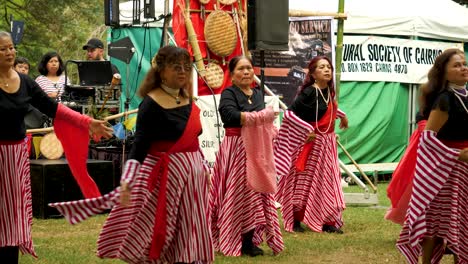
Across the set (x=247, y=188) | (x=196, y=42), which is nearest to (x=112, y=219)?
(x=247, y=188)

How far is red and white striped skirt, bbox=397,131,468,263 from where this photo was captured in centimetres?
711

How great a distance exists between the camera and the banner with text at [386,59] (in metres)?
16.8

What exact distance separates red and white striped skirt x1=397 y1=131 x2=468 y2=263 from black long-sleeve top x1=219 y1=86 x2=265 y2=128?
1779 mm

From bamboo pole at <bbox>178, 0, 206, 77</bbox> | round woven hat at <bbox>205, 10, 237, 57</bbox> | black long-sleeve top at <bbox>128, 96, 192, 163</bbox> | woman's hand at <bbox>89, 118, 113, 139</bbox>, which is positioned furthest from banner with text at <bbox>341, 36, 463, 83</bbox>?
black long-sleeve top at <bbox>128, 96, 192, 163</bbox>

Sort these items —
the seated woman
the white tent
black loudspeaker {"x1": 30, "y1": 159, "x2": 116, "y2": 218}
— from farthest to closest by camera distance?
the white tent
the seated woman
black loudspeaker {"x1": 30, "y1": 159, "x2": 116, "y2": 218}

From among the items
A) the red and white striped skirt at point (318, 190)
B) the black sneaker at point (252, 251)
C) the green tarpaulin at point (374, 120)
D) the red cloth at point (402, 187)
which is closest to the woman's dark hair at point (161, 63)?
the red cloth at point (402, 187)

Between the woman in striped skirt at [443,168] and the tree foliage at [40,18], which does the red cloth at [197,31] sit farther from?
the tree foliage at [40,18]

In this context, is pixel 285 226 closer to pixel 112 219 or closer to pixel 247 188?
pixel 247 188

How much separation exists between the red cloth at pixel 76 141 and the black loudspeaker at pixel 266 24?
295 centimetres

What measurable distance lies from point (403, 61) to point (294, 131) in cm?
781

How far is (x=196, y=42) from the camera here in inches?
436

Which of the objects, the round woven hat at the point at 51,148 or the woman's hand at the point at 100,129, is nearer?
the woman's hand at the point at 100,129

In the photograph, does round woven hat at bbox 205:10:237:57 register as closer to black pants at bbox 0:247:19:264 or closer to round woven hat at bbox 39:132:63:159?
round woven hat at bbox 39:132:63:159

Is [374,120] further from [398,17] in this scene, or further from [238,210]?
[238,210]
